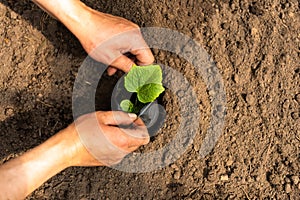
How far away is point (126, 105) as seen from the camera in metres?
1.66

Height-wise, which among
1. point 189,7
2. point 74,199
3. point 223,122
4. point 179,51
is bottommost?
point 74,199

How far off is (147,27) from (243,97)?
0.46 metres

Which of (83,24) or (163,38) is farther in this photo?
(163,38)

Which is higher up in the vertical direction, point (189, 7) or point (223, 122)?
point (189, 7)

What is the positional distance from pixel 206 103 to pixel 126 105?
321mm

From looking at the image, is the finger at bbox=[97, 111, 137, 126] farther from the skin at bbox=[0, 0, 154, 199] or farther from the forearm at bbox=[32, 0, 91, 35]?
the forearm at bbox=[32, 0, 91, 35]

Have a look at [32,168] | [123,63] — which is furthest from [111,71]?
[32,168]

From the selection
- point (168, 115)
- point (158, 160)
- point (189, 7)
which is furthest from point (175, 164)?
point (189, 7)

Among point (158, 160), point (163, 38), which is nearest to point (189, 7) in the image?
point (163, 38)

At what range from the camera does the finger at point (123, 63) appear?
1668 mm

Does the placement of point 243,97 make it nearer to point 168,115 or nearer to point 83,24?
point 168,115

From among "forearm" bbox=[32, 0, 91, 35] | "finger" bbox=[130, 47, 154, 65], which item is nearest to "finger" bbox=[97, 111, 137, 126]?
"finger" bbox=[130, 47, 154, 65]

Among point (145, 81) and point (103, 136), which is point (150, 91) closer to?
point (145, 81)

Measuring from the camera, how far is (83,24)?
1.64 meters
